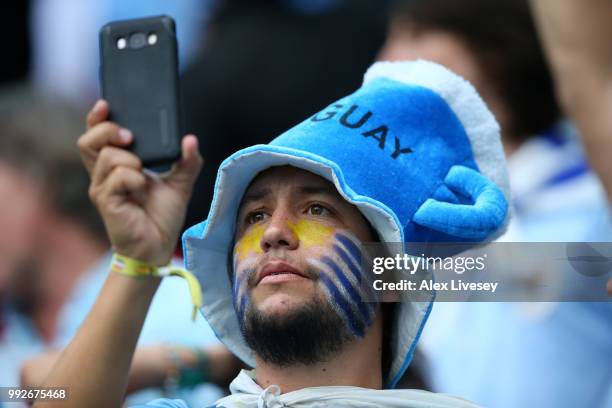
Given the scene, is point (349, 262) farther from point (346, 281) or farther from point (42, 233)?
point (42, 233)

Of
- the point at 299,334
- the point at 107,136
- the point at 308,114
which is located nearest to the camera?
the point at 299,334

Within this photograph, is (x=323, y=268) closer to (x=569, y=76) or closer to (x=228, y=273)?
(x=228, y=273)

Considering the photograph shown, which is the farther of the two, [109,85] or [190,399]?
[190,399]

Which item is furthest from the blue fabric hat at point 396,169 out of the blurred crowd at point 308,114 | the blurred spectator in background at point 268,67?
the blurred spectator in background at point 268,67

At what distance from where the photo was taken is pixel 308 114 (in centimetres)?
470

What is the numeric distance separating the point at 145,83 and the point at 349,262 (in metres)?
0.63

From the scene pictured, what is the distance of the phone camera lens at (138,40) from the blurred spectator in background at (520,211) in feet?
4.53

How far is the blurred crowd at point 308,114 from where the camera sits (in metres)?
4.27

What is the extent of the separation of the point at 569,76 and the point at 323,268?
68cm

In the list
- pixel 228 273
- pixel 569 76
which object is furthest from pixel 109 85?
pixel 569 76

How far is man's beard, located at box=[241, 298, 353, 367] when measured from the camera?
2.99 meters

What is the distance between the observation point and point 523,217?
15.6ft

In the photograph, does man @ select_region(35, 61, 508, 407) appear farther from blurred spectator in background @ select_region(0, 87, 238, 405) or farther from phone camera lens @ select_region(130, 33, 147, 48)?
blurred spectator in background @ select_region(0, 87, 238, 405)

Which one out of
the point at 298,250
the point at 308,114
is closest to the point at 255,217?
the point at 298,250
